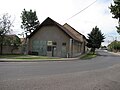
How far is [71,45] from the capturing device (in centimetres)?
4941

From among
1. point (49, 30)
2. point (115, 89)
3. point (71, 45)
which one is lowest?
point (115, 89)

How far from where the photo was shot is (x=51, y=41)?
50562 millimetres

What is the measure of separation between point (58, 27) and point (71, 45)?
4470mm

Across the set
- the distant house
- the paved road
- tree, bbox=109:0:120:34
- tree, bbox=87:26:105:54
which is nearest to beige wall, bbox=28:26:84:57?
the distant house

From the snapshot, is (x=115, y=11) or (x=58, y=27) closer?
(x=115, y=11)

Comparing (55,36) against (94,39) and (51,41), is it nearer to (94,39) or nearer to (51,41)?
(51,41)

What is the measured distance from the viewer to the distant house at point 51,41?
4934 centimetres

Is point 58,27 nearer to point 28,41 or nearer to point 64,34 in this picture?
point 64,34

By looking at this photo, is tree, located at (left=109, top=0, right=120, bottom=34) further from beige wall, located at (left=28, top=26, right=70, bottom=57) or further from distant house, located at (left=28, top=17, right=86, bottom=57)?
beige wall, located at (left=28, top=26, right=70, bottom=57)

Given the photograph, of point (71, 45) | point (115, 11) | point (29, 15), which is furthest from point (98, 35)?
point (115, 11)

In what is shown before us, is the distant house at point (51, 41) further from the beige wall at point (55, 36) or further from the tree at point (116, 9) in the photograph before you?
the tree at point (116, 9)

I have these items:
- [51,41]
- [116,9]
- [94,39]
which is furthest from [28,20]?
[116,9]

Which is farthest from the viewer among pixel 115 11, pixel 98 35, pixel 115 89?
pixel 98 35

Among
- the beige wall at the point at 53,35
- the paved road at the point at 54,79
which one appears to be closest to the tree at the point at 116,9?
the paved road at the point at 54,79
